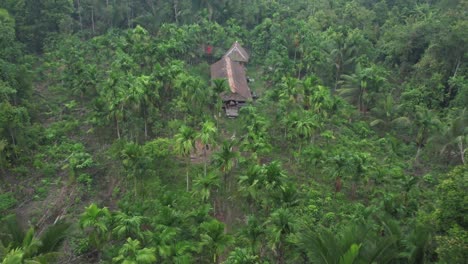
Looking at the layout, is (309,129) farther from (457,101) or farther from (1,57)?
(1,57)

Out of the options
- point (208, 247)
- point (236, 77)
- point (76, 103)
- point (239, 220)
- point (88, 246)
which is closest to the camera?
point (208, 247)

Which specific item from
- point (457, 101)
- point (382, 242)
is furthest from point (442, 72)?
point (382, 242)

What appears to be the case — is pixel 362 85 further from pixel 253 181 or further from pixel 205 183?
pixel 205 183

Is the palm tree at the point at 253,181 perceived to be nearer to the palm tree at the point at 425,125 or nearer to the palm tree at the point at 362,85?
the palm tree at the point at 425,125

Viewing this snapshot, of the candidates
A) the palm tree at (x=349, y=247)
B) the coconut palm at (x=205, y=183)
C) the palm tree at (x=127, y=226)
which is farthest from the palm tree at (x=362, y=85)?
the palm tree at (x=127, y=226)

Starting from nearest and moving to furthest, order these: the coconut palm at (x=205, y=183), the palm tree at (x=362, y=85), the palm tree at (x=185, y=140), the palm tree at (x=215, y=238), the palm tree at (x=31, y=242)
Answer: the palm tree at (x=31, y=242)
the palm tree at (x=215, y=238)
the coconut palm at (x=205, y=183)
the palm tree at (x=185, y=140)
the palm tree at (x=362, y=85)

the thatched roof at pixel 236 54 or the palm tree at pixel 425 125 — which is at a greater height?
the thatched roof at pixel 236 54

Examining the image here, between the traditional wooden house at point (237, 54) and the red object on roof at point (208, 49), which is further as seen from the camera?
the red object on roof at point (208, 49)
